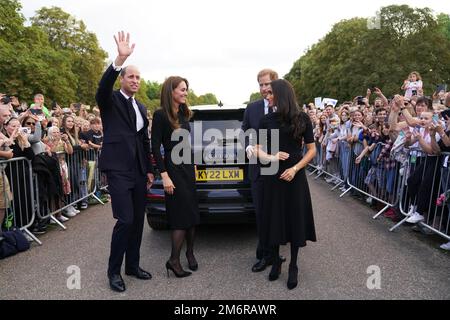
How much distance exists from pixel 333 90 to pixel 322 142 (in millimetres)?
32896

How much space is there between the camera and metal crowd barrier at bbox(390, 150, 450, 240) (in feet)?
16.3

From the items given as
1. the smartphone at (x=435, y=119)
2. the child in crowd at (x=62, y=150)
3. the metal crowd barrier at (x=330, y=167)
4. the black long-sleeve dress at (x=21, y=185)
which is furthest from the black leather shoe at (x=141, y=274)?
the metal crowd barrier at (x=330, y=167)

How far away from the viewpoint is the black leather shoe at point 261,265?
4.20 meters

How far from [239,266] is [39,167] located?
3.55 m

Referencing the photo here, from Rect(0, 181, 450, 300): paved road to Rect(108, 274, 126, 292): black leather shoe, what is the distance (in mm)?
70

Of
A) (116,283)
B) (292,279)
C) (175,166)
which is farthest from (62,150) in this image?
(292,279)

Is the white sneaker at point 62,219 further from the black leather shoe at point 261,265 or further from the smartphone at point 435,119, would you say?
the smartphone at point 435,119

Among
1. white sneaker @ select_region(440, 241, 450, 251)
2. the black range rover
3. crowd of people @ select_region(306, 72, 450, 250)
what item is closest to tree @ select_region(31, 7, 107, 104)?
crowd of people @ select_region(306, 72, 450, 250)

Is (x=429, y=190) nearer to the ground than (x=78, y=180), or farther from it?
farther from it

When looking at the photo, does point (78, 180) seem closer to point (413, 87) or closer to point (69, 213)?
point (69, 213)

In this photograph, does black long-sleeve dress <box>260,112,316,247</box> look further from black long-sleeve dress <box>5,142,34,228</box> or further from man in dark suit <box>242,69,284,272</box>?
black long-sleeve dress <box>5,142,34,228</box>

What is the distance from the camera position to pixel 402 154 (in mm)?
6160
